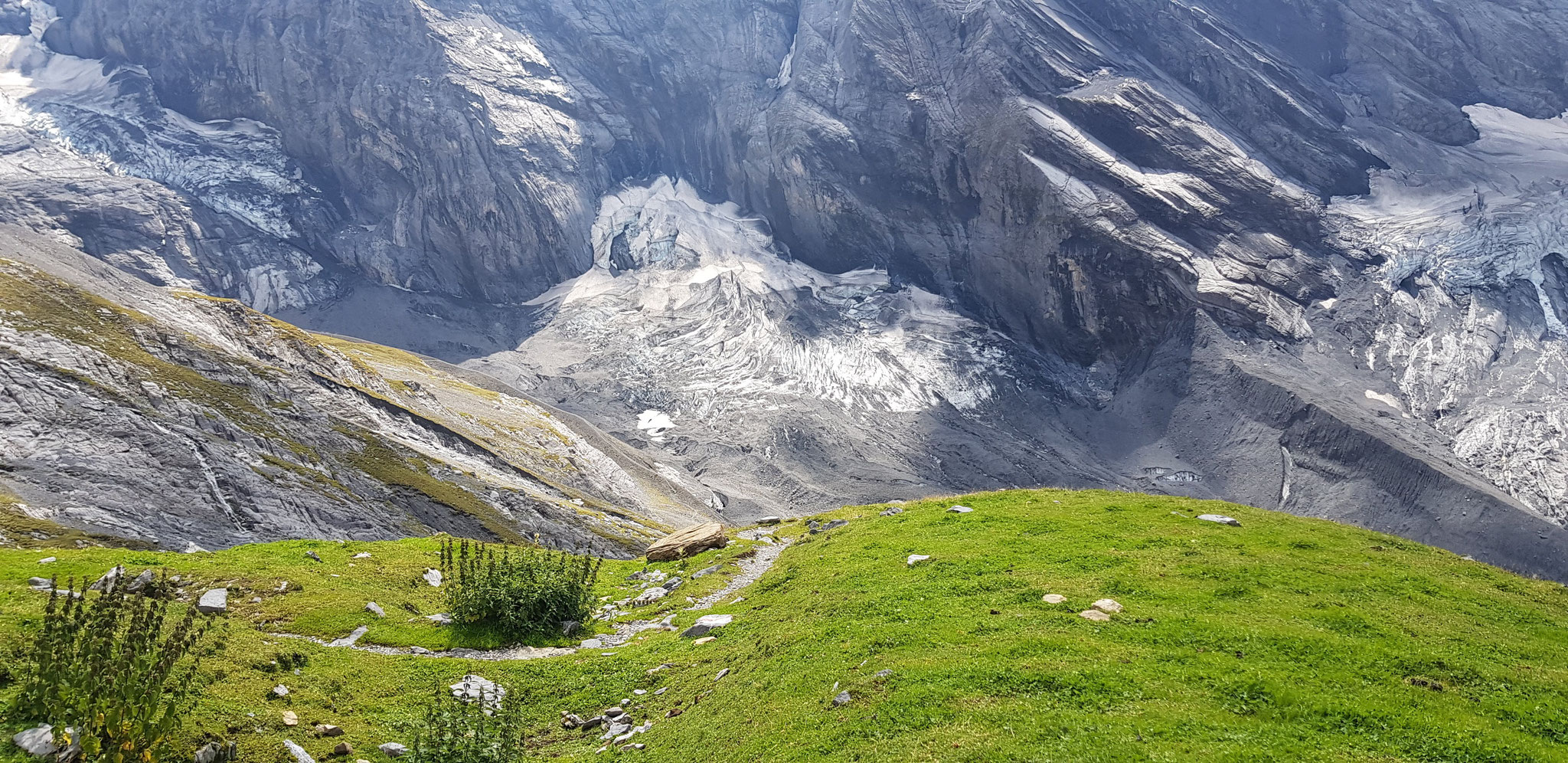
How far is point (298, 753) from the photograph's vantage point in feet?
51.2

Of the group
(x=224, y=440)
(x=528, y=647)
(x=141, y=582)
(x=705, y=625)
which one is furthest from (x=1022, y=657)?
(x=224, y=440)

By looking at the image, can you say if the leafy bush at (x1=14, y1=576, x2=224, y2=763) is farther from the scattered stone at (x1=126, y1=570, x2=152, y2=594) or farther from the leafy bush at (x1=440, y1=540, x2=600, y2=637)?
the leafy bush at (x1=440, y1=540, x2=600, y2=637)

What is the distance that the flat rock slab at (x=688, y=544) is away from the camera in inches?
1539

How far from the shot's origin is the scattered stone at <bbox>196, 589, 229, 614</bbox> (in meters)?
22.2

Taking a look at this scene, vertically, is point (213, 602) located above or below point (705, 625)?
above

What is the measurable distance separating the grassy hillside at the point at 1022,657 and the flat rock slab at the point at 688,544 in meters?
9.03

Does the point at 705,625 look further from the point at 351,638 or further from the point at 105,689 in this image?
the point at 105,689

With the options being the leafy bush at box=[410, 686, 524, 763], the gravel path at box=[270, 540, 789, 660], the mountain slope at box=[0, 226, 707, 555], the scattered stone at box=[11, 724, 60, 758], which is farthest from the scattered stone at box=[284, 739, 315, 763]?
the mountain slope at box=[0, 226, 707, 555]

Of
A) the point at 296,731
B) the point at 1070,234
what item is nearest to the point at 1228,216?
the point at 1070,234

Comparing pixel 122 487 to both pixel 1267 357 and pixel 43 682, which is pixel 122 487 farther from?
pixel 1267 357

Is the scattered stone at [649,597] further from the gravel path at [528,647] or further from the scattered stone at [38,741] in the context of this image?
Result: the scattered stone at [38,741]

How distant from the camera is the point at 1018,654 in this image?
17719 mm

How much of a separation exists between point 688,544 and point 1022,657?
78.5 ft

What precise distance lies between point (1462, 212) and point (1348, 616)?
745 ft
